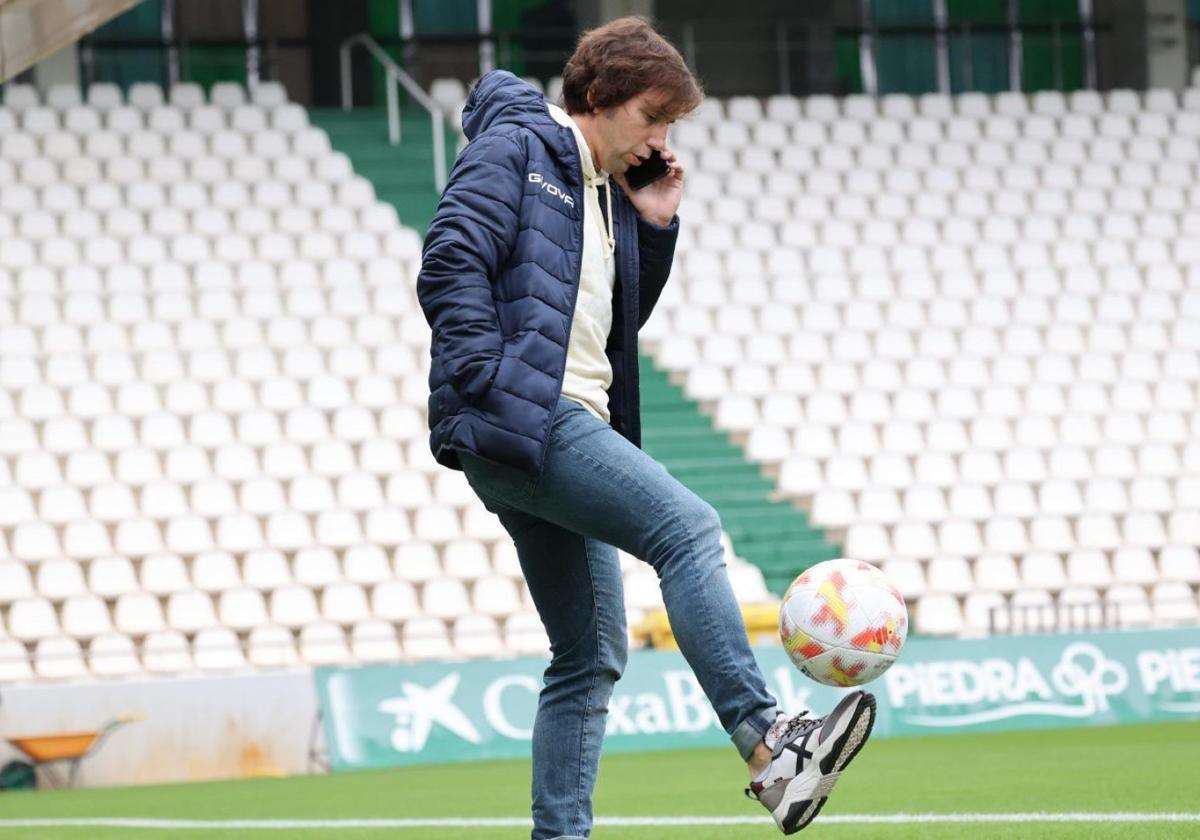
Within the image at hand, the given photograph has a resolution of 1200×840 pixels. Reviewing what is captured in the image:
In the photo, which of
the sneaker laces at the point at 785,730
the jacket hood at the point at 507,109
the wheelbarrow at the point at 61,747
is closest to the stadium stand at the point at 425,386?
the wheelbarrow at the point at 61,747

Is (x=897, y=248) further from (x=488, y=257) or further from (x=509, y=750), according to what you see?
(x=488, y=257)

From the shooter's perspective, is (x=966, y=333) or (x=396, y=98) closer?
(x=966, y=333)

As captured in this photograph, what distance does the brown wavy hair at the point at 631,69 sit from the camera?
371 centimetres

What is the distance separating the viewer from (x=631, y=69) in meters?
3.72

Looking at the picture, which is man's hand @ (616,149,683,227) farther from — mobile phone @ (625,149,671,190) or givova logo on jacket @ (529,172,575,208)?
givova logo on jacket @ (529,172,575,208)

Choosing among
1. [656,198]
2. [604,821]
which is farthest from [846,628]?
[604,821]

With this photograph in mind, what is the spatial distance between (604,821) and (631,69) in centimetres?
315

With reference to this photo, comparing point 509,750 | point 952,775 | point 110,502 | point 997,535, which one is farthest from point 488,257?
point 997,535

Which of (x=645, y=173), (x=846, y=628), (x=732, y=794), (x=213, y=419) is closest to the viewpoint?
(x=846, y=628)

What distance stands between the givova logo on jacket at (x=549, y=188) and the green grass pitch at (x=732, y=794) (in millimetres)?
2022

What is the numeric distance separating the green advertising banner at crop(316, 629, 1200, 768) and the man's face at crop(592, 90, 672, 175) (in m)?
7.08

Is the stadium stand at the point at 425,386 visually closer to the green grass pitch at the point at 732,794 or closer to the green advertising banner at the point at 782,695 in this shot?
the green advertising banner at the point at 782,695

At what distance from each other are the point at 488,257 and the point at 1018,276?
1404 centimetres

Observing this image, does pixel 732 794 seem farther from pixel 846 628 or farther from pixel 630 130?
pixel 630 130
